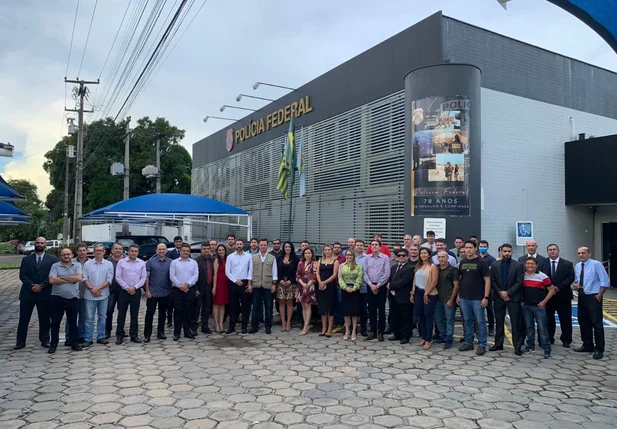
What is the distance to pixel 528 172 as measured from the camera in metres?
14.2

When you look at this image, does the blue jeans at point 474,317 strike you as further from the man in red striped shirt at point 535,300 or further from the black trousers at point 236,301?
the black trousers at point 236,301

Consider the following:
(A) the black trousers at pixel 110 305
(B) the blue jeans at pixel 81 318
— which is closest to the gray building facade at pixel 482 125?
(A) the black trousers at pixel 110 305

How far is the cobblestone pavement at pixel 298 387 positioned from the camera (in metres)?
4.51

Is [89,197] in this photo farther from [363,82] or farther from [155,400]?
[155,400]

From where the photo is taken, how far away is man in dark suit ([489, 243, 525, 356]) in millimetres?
7078

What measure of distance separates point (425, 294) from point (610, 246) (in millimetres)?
11289

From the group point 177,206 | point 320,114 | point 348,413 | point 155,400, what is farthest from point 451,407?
point 320,114

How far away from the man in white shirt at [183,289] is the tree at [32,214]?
186ft

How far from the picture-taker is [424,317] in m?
7.65

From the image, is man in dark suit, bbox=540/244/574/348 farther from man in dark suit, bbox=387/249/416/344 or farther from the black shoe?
man in dark suit, bbox=387/249/416/344

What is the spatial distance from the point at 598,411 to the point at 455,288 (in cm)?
277

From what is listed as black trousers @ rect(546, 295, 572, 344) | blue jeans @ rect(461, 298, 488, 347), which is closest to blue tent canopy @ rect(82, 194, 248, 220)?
blue jeans @ rect(461, 298, 488, 347)

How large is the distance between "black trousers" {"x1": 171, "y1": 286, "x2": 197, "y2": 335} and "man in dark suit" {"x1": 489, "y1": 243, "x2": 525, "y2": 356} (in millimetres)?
5015

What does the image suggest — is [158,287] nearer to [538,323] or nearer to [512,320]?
[512,320]
